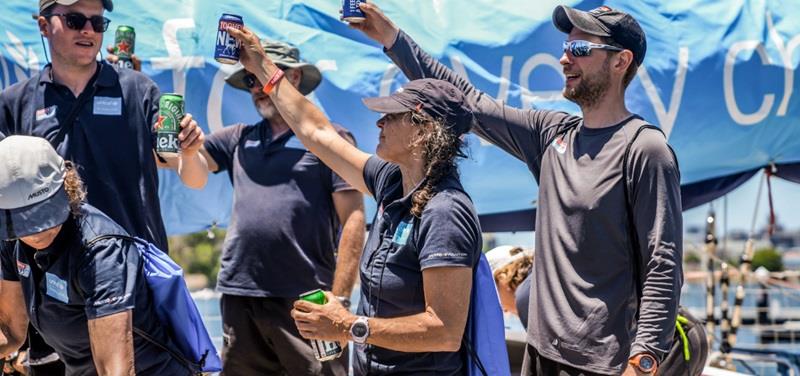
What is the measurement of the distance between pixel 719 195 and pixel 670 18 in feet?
3.15

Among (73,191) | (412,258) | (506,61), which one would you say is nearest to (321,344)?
(412,258)

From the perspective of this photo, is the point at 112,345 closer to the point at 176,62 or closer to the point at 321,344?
the point at 321,344

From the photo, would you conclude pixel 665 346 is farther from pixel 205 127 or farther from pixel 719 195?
pixel 205 127

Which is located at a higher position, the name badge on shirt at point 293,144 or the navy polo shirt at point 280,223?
the name badge on shirt at point 293,144

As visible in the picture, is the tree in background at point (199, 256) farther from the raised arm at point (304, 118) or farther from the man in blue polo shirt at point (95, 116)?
the raised arm at point (304, 118)

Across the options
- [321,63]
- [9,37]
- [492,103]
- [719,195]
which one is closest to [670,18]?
[719,195]

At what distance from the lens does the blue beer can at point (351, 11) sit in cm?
363

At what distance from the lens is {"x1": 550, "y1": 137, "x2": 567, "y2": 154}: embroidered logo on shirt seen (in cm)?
332

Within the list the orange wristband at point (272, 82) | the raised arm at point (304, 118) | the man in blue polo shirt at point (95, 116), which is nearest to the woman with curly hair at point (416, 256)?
the raised arm at point (304, 118)

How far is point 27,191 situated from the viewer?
115 inches

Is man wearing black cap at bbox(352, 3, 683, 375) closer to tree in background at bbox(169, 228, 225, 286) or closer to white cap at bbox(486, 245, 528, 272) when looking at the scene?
white cap at bbox(486, 245, 528, 272)

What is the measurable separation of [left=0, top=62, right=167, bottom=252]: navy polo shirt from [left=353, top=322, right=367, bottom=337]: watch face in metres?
1.47

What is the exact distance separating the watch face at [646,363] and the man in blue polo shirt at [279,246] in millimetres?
2028

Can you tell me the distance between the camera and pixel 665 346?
2979mm
